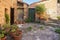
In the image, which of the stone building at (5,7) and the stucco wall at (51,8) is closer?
the stone building at (5,7)

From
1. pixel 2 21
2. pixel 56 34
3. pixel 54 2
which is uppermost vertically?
pixel 54 2

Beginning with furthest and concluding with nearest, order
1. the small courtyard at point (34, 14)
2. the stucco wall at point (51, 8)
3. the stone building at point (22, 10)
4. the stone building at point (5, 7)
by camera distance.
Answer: the stucco wall at point (51, 8), the stone building at point (22, 10), the small courtyard at point (34, 14), the stone building at point (5, 7)

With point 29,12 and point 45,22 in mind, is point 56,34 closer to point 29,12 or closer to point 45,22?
point 45,22

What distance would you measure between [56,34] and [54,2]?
21.2 feet

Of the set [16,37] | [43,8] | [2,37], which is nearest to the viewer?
[2,37]

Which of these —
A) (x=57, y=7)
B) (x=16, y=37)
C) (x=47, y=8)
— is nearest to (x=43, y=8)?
(x=47, y=8)

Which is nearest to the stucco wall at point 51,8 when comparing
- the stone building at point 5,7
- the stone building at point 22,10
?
the stone building at point 22,10

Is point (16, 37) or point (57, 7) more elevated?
point (57, 7)

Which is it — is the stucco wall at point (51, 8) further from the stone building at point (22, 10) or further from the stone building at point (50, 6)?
the stone building at point (22, 10)

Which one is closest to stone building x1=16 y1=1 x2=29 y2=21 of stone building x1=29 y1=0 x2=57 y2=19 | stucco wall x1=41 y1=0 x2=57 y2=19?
stone building x1=29 y1=0 x2=57 y2=19

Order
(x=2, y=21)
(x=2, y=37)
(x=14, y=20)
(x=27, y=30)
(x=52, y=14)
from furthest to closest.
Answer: (x=52, y=14) → (x=14, y=20) → (x=27, y=30) → (x=2, y=21) → (x=2, y=37)

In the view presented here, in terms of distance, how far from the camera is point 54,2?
17.4 metres

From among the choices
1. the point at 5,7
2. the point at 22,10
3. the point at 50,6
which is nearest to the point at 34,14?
A: the point at 22,10

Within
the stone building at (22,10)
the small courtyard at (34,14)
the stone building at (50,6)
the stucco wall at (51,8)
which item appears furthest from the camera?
the stucco wall at (51,8)
